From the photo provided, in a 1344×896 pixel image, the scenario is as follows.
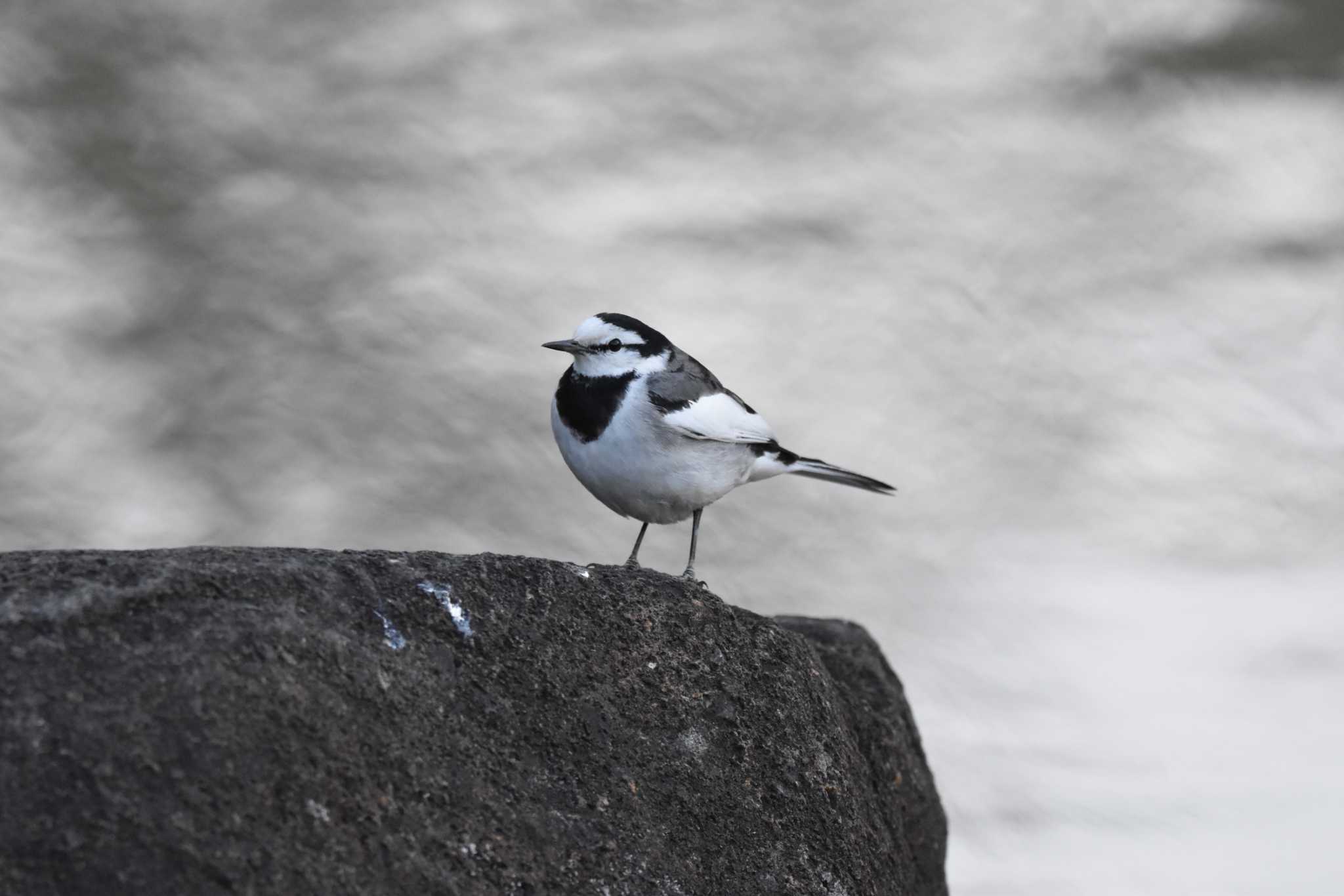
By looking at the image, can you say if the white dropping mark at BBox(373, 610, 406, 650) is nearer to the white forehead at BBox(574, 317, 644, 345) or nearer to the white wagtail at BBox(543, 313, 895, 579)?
the white wagtail at BBox(543, 313, 895, 579)

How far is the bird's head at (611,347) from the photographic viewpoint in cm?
591

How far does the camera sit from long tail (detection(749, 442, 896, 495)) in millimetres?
6352

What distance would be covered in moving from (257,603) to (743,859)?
1667 mm

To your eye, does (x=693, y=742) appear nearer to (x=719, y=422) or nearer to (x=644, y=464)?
(x=644, y=464)

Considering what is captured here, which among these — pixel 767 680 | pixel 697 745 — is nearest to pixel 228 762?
pixel 697 745

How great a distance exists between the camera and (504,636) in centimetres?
396

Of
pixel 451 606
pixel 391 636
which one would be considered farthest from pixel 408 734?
pixel 451 606

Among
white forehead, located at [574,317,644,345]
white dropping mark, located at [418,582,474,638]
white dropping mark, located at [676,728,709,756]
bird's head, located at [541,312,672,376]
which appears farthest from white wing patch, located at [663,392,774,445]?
white dropping mark, located at [418,582,474,638]

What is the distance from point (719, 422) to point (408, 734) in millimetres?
2609

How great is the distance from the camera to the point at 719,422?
5848 millimetres

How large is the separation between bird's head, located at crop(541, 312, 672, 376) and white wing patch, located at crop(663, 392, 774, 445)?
28 cm

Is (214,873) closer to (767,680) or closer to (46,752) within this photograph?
(46,752)

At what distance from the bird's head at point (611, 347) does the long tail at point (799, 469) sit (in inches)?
28.3

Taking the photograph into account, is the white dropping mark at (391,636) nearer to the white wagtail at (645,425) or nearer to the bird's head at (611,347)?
the white wagtail at (645,425)
